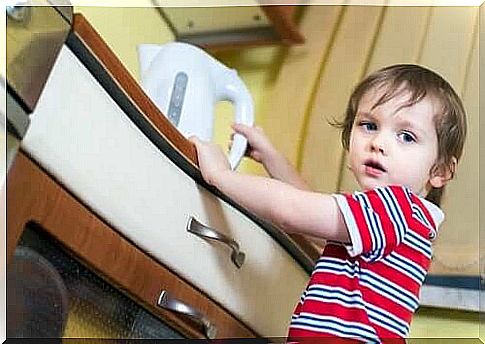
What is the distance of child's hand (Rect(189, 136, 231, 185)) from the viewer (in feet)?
2.69

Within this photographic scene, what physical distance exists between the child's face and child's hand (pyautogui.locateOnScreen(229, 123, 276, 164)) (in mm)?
173

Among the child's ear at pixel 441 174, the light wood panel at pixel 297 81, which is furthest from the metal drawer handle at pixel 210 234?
the light wood panel at pixel 297 81

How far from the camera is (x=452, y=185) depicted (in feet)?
4.15

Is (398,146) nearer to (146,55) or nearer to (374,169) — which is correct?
(374,169)

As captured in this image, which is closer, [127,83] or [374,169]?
[127,83]

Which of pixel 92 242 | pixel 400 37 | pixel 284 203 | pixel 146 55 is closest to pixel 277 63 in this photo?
pixel 400 37

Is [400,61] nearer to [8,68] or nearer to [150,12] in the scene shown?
[150,12]

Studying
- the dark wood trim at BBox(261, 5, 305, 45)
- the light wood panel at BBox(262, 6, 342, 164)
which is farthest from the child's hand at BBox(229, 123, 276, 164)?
the dark wood trim at BBox(261, 5, 305, 45)

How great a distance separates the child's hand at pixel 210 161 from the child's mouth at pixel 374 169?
142mm

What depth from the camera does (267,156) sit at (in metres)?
1.03

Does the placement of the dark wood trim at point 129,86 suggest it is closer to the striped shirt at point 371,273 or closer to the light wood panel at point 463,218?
the striped shirt at point 371,273

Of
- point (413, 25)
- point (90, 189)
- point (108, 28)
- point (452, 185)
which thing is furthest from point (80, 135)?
point (413, 25)

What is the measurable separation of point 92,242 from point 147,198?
8 centimetres

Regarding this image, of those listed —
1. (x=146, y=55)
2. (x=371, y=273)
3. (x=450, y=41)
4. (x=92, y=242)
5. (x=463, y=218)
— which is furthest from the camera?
(x=450, y=41)
